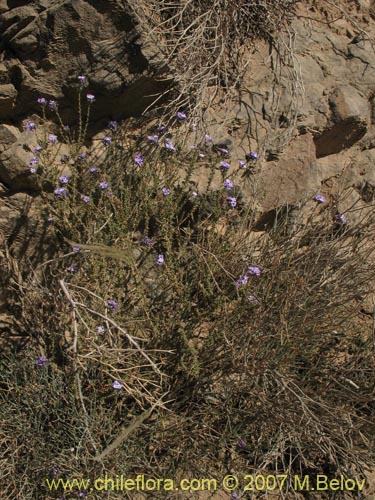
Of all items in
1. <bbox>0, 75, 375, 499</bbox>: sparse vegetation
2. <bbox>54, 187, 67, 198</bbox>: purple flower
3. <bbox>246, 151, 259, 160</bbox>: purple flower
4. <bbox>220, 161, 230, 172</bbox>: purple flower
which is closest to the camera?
<bbox>0, 75, 375, 499</bbox>: sparse vegetation

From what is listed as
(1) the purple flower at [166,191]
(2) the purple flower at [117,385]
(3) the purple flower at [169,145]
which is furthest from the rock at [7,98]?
(2) the purple flower at [117,385]

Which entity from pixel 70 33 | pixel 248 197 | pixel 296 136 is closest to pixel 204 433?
pixel 248 197

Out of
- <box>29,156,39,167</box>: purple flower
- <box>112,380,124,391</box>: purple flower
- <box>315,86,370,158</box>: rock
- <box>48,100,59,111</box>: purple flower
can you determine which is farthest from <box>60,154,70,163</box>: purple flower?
<box>315,86,370,158</box>: rock

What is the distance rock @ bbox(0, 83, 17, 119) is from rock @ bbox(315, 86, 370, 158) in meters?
1.96

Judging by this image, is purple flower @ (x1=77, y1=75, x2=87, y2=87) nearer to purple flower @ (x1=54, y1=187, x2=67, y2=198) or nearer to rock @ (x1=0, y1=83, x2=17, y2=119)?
rock @ (x1=0, y1=83, x2=17, y2=119)

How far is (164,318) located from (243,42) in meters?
1.98

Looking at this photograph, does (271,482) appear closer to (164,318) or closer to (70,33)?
(164,318)

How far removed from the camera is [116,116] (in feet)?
12.2

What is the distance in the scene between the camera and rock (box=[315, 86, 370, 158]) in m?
4.10

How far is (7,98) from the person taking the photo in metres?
3.45

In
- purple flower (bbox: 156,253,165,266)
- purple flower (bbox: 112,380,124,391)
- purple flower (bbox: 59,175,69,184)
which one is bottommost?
purple flower (bbox: 112,380,124,391)

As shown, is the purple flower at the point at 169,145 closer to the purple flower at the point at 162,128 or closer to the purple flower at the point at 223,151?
the purple flower at the point at 162,128

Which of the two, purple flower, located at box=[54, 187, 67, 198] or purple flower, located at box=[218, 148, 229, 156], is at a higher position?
purple flower, located at box=[218, 148, 229, 156]

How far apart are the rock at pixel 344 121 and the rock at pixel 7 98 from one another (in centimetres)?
196
